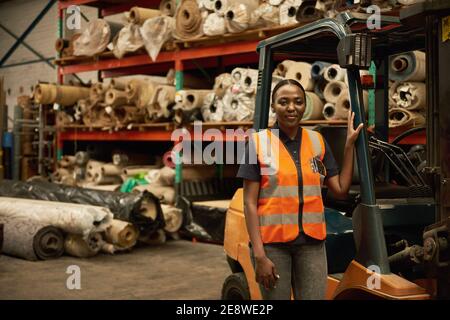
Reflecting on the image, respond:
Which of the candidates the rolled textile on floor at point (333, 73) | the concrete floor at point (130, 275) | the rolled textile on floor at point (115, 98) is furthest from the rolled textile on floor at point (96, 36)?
the rolled textile on floor at point (333, 73)

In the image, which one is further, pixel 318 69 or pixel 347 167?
pixel 318 69

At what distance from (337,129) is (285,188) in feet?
5.08

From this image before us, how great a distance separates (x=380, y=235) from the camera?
272 centimetres

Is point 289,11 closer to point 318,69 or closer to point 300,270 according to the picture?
point 318,69

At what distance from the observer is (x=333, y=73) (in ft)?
21.8

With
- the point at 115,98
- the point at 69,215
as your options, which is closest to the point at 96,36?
the point at 115,98

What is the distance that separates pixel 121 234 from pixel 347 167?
192 inches

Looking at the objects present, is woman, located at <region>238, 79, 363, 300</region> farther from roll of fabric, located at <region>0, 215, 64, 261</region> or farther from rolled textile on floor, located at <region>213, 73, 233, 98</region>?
rolled textile on floor, located at <region>213, 73, 233, 98</region>

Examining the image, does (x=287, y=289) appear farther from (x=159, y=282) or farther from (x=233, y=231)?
(x=159, y=282)

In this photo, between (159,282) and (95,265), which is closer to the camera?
(159,282)

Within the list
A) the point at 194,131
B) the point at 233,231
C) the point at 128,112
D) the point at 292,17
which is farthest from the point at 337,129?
the point at 128,112

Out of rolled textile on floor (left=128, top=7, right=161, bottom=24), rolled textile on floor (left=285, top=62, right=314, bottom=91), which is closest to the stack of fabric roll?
rolled textile on floor (left=285, top=62, right=314, bottom=91)

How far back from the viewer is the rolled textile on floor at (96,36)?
9438 mm

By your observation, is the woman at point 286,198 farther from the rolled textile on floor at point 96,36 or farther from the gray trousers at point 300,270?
the rolled textile on floor at point 96,36
